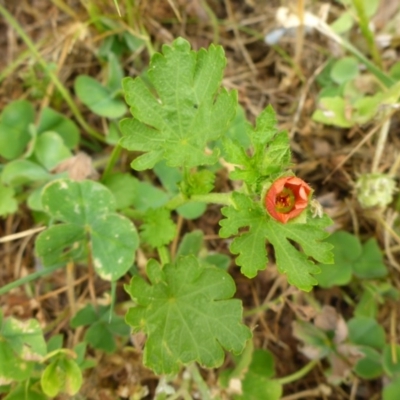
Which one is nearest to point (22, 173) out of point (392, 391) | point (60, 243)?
point (60, 243)

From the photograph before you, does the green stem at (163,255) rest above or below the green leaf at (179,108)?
below

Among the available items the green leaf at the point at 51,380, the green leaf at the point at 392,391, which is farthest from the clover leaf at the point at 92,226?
the green leaf at the point at 392,391

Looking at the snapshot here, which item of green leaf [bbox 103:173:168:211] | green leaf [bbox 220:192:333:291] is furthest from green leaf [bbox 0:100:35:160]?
green leaf [bbox 220:192:333:291]

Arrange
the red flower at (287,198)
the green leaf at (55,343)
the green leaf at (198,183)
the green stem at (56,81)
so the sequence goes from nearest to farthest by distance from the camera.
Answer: the red flower at (287,198) < the green leaf at (198,183) < the green leaf at (55,343) < the green stem at (56,81)

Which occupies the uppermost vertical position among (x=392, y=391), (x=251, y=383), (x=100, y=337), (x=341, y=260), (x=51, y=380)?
(x=51, y=380)

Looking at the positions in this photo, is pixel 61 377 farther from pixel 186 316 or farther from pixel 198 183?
pixel 198 183

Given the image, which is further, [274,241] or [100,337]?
[100,337]

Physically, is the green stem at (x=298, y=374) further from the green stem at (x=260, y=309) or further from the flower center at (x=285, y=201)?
the flower center at (x=285, y=201)
